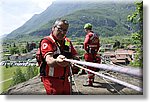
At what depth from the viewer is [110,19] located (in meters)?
2.35

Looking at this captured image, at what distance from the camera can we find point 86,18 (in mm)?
2344

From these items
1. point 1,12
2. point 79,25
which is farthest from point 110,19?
point 1,12

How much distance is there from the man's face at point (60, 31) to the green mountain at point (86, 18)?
579 mm

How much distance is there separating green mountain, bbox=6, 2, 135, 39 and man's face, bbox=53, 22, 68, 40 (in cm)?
58

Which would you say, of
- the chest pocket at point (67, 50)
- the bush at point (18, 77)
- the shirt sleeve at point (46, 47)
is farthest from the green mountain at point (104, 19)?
the shirt sleeve at point (46, 47)

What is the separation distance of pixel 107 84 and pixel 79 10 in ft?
1.86

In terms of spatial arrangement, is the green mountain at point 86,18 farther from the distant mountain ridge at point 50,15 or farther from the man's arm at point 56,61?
the man's arm at point 56,61

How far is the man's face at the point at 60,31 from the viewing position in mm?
1606

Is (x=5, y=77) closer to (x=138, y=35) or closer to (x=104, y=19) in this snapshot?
(x=104, y=19)

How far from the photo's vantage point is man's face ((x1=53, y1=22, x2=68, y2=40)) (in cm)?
161

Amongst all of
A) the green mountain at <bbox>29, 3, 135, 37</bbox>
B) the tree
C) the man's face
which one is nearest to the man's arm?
the man's face

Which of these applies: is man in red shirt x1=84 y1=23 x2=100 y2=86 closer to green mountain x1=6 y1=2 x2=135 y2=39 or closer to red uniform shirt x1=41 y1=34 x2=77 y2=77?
green mountain x1=6 y1=2 x2=135 y2=39

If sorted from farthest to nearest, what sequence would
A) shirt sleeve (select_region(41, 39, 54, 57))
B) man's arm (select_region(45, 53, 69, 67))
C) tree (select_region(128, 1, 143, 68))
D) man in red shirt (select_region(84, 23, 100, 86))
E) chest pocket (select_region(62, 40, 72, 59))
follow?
man in red shirt (select_region(84, 23, 100, 86)) < tree (select_region(128, 1, 143, 68)) < chest pocket (select_region(62, 40, 72, 59)) < shirt sleeve (select_region(41, 39, 54, 57)) < man's arm (select_region(45, 53, 69, 67))

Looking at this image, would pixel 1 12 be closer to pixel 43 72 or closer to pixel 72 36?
pixel 72 36
